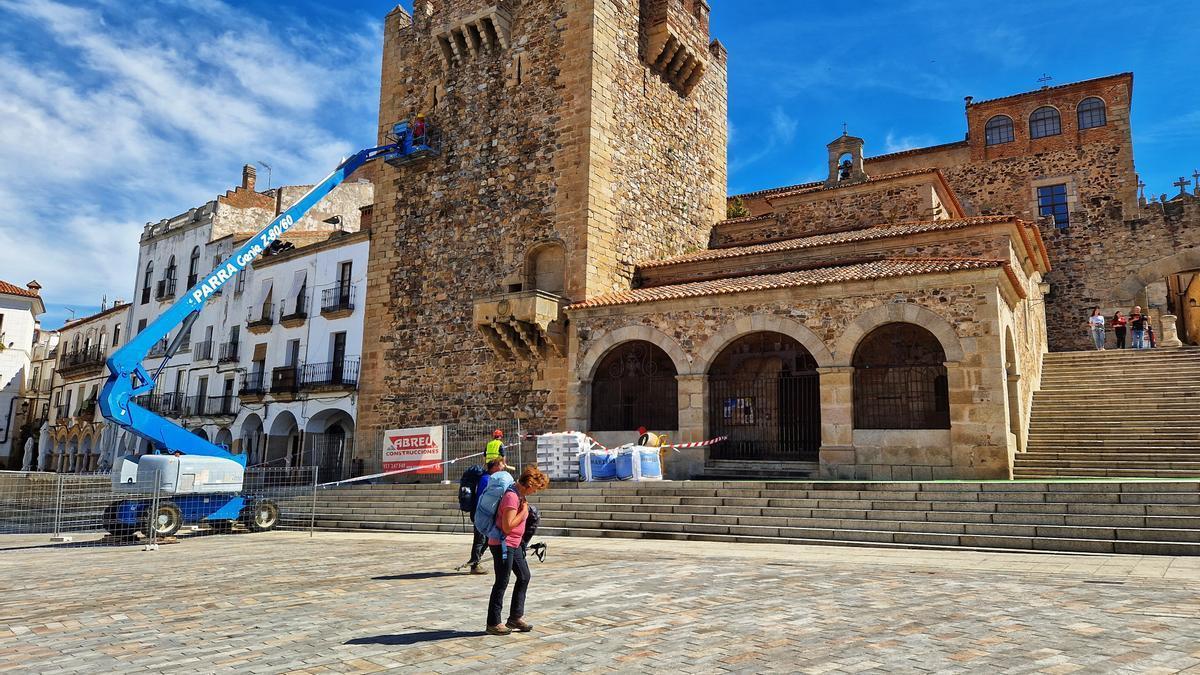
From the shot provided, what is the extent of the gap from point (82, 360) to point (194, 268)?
10.4 meters

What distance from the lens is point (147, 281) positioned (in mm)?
36750

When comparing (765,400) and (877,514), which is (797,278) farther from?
(877,514)

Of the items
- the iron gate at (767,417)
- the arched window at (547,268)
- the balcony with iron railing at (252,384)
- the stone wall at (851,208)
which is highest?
the stone wall at (851,208)

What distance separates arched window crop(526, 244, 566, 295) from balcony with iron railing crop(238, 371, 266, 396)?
13.5m

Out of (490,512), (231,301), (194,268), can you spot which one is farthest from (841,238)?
(194,268)

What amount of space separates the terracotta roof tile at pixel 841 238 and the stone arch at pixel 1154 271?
33.3ft

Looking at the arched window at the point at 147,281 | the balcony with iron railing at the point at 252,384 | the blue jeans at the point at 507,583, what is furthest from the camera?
the arched window at the point at 147,281

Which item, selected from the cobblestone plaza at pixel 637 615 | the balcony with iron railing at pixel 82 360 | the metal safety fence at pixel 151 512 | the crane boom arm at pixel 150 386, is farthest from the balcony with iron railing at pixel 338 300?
the balcony with iron railing at pixel 82 360

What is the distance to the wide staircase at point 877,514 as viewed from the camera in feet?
31.4

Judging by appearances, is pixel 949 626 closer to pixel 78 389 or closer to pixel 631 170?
pixel 631 170

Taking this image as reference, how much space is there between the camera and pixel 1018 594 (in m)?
6.45

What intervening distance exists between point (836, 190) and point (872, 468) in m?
10.0

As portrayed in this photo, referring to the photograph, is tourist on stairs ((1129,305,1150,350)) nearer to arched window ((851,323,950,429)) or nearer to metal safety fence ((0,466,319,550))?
arched window ((851,323,950,429))

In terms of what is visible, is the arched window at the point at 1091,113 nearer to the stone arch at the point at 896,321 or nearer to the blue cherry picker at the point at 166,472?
the stone arch at the point at 896,321
